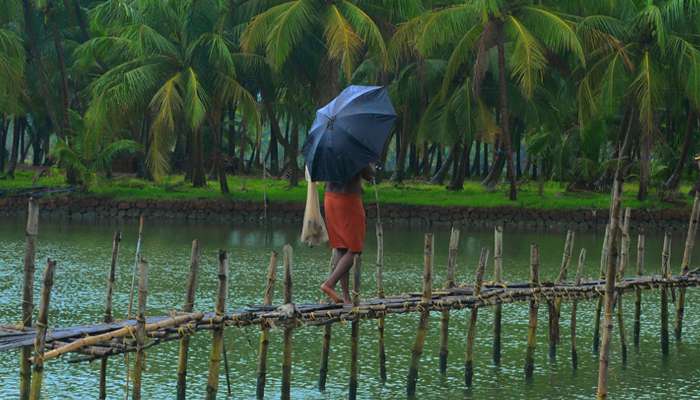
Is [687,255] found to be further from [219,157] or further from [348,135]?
[219,157]

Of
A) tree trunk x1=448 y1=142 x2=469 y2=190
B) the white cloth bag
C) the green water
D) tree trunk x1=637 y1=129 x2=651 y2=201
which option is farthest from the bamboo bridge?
tree trunk x1=448 y1=142 x2=469 y2=190

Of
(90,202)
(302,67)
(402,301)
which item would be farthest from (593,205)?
(402,301)

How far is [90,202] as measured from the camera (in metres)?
36.2

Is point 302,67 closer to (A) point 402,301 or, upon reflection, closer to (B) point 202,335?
(B) point 202,335

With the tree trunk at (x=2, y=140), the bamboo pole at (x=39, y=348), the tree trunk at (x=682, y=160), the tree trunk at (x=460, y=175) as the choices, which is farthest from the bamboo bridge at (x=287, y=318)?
the tree trunk at (x=2, y=140)

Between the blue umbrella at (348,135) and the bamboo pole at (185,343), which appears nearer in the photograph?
the bamboo pole at (185,343)

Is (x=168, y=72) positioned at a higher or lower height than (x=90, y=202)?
higher

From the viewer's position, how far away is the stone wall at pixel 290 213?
35.4 meters

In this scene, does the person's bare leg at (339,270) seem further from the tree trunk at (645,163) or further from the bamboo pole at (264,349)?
the tree trunk at (645,163)

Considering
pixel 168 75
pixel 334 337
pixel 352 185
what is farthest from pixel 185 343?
pixel 168 75

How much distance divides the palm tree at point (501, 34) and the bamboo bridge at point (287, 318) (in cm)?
1533

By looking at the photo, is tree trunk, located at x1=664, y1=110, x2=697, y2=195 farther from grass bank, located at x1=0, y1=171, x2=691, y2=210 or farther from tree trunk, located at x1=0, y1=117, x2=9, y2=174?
tree trunk, located at x1=0, y1=117, x2=9, y2=174

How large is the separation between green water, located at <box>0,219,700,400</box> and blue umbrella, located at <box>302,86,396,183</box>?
2.17 metres

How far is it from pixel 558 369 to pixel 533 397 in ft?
5.67
